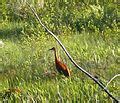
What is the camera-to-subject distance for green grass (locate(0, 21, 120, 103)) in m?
4.86

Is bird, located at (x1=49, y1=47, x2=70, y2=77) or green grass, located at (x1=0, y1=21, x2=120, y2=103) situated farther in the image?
bird, located at (x1=49, y1=47, x2=70, y2=77)

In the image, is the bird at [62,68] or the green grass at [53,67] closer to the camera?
the green grass at [53,67]

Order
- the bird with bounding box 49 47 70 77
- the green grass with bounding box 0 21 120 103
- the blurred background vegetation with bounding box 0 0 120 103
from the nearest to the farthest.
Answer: the green grass with bounding box 0 21 120 103 < the blurred background vegetation with bounding box 0 0 120 103 < the bird with bounding box 49 47 70 77

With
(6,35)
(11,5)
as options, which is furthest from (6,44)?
(11,5)

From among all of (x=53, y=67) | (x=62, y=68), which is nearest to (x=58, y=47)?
(x=53, y=67)

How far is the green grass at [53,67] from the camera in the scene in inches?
191

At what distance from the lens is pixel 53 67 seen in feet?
20.1

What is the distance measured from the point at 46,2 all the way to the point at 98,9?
205 centimetres

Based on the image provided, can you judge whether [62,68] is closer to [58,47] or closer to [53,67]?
[53,67]

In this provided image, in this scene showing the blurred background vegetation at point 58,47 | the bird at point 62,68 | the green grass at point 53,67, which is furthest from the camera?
the bird at point 62,68

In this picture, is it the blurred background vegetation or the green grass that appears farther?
the blurred background vegetation

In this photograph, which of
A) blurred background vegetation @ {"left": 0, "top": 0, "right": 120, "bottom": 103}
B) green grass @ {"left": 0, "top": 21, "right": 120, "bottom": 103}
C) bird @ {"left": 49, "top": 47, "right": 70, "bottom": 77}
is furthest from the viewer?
bird @ {"left": 49, "top": 47, "right": 70, "bottom": 77}

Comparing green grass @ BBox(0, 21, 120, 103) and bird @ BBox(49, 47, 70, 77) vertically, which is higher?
bird @ BBox(49, 47, 70, 77)

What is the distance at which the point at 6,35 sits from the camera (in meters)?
8.84
